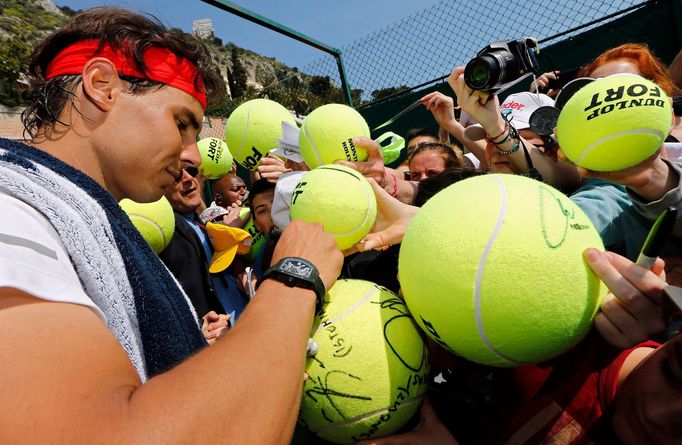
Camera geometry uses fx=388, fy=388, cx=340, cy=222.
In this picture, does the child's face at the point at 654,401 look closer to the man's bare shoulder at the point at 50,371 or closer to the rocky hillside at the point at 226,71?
the man's bare shoulder at the point at 50,371

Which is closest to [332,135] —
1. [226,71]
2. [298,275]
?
[298,275]

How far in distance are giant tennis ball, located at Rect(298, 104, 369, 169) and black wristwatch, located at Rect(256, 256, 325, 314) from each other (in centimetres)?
101

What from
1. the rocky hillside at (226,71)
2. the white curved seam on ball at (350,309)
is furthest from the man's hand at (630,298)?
the rocky hillside at (226,71)

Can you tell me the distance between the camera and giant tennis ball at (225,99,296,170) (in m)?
2.57

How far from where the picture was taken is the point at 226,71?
50688mm

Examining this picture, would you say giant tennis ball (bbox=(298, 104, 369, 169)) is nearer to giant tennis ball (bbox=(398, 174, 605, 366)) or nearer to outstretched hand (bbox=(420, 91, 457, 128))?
outstretched hand (bbox=(420, 91, 457, 128))

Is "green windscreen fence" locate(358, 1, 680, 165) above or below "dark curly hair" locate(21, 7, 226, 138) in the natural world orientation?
below

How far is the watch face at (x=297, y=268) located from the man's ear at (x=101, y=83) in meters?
0.74

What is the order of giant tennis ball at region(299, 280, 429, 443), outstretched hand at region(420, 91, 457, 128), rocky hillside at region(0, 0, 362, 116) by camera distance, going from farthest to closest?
rocky hillside at region(0, 0, 362, 116) → outstretched hand at region(420, 91, 457, 128) → giant tennis ball at region(299, 280, 429, 443)

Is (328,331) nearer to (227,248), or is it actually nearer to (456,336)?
(456,336)

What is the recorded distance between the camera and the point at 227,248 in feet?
9.12

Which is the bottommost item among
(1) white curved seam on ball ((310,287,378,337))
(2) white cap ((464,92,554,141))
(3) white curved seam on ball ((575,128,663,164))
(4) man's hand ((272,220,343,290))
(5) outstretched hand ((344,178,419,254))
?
(5) outstretched hand ((344,178,419,254))

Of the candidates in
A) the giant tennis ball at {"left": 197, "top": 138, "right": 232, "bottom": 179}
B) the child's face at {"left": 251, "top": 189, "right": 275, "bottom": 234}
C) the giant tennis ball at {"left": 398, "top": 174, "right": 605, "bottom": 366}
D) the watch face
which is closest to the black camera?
the giant tennis ball at {"left": 398, "top": 174, "right": 605, "bottom": 366}

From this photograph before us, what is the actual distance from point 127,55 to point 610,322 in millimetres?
1605
